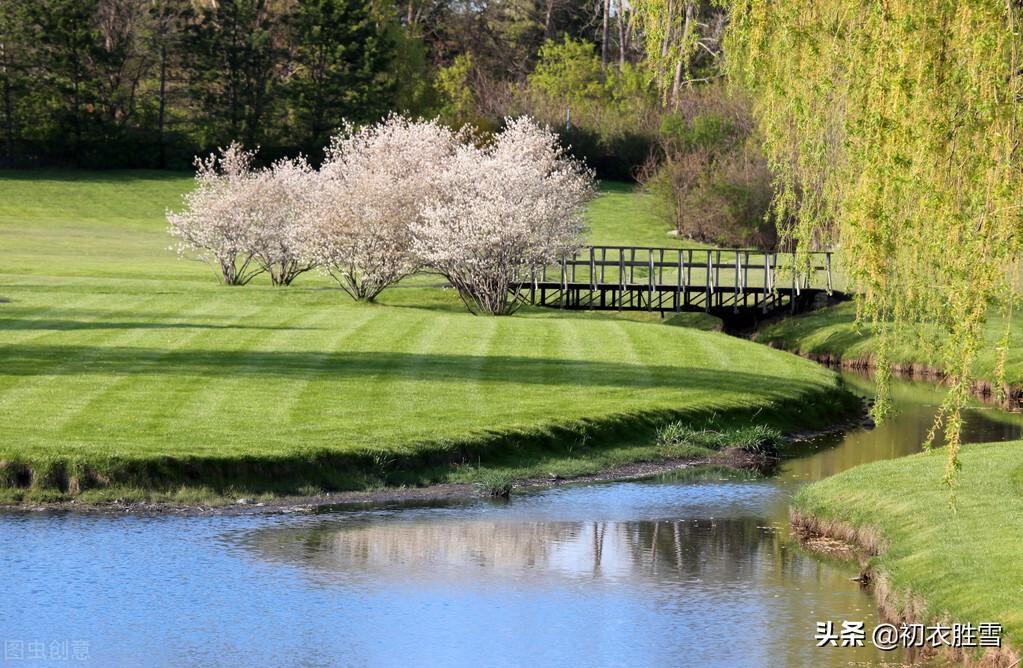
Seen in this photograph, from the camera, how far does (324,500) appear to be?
2267cm

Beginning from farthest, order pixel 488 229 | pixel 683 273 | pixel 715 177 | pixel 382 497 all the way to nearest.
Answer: pixel 715 177
pixel 683 273
pixel 488 229
pixel 382 497

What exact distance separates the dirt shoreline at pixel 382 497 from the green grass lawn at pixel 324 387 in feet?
1.24

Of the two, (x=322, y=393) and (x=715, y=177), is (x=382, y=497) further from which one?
(x=715, y=177)

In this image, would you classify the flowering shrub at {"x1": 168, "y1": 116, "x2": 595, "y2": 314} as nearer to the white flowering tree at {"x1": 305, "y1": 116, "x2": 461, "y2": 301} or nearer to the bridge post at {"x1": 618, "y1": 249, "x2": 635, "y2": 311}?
the white flowering tree at {"x1": 305, "y1": 116, "x2": 461, "y2": 301}

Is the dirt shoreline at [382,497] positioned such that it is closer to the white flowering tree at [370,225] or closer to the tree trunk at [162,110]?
the white flowering tree at [370,225]

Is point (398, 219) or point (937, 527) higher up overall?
point (398, 219)

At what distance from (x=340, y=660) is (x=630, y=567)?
532 cm

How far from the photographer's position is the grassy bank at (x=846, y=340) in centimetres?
4047

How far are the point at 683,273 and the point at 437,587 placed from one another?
154 feet

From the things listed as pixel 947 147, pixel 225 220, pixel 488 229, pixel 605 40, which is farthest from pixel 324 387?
pixel 605 40

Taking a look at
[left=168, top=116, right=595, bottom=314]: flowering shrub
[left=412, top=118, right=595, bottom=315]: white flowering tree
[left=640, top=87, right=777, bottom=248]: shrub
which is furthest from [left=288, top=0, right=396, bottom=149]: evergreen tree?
[left=412, top=118, right=595, bottom=315]: white flowering tree

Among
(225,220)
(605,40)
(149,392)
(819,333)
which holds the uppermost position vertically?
(605,40)

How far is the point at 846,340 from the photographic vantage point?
46.4 m

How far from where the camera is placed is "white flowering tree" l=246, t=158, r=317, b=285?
5134 centimetres
